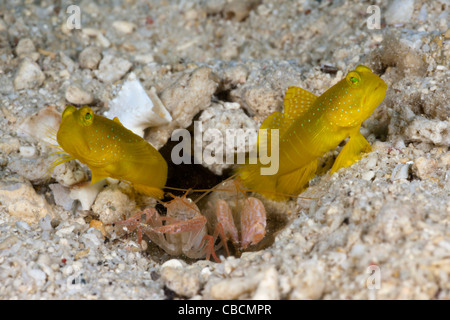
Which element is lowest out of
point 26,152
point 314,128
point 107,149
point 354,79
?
point 26,152

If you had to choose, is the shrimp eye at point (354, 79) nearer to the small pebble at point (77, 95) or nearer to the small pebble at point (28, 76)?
the small pebble at point (77, 95)

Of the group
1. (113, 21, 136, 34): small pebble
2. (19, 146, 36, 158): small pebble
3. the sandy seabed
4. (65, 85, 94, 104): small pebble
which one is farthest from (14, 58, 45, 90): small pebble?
(113, 21, 136, 34): small pebble

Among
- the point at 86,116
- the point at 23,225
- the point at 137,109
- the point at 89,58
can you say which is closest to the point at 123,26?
the point at 89,58

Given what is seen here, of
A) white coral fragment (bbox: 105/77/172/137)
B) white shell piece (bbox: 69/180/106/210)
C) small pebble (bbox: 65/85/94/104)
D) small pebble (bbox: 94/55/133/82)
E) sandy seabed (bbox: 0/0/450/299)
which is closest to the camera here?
sandy seabed (bbox: 0/0/450/299)

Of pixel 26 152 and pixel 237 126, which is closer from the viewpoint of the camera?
pixel 26 152

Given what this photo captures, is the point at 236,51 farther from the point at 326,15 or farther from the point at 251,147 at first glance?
the point at 251,147

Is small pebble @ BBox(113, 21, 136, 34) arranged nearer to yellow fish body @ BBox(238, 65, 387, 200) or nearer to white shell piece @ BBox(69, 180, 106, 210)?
white shell piece @ BBox(69, 180, 106, 210)

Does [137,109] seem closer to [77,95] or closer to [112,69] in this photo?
[77,95]
